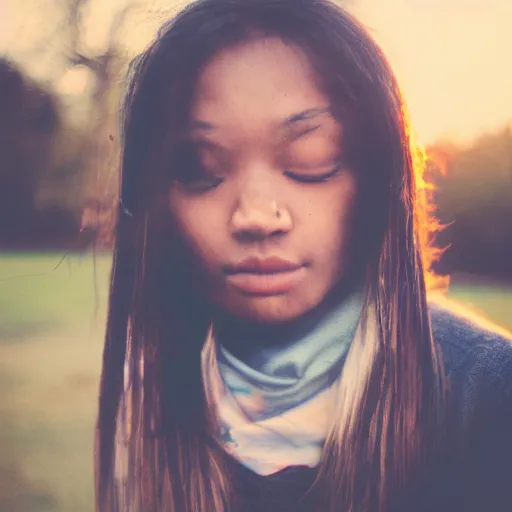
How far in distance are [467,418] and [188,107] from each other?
4.68 feet

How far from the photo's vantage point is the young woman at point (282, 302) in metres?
2.33

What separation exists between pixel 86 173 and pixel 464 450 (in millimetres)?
1623

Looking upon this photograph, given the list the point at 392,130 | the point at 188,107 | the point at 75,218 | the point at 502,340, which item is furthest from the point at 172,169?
the point at 502,340

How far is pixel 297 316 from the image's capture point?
2.41 m

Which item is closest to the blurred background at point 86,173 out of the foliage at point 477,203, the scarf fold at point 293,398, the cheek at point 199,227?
the foliage at point 477,203

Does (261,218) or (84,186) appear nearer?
(261,218)

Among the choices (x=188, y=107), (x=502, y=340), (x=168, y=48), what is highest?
(x=168, y=48)

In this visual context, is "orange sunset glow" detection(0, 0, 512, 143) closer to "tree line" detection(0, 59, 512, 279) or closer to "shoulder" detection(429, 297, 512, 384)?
"tree line" detection(0, 59, 512, 279)

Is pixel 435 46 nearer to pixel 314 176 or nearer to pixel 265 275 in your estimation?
pixel 314 176

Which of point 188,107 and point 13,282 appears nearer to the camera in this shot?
point 188,107

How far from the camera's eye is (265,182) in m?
2.33

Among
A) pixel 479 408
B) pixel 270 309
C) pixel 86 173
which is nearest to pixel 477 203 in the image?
pixel 479 408

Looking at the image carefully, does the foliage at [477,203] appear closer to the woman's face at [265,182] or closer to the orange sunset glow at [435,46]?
the orange sunset glow at [435,46]

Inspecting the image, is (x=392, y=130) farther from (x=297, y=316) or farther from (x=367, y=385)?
(x=367, y=385)
